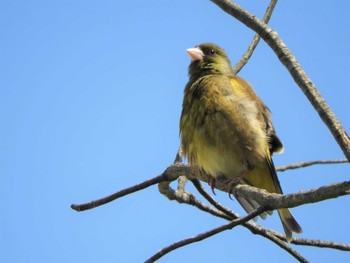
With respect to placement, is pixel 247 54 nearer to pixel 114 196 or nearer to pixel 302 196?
pixel 114 196

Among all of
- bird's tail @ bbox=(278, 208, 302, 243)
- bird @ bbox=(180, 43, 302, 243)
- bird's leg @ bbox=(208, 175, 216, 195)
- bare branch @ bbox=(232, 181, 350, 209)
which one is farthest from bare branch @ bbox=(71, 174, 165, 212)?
bird's tail @ bbox=(278, 208, 302, 243)

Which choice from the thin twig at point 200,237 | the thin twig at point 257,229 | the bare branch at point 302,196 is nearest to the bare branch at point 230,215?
the thin twig at point 257,229

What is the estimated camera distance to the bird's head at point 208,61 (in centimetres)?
508

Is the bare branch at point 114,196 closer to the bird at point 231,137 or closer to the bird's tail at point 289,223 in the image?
the bird at point 231,137

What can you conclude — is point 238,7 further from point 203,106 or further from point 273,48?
point 203,106

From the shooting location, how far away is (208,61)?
520 cm

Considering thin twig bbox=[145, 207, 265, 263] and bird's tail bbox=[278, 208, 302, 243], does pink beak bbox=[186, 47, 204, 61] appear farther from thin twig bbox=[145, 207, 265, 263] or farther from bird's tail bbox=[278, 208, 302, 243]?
thin twig bbox=[145, 207, 265, 263]

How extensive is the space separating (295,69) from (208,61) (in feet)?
9.83

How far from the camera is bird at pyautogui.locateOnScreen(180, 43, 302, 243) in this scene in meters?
4.19

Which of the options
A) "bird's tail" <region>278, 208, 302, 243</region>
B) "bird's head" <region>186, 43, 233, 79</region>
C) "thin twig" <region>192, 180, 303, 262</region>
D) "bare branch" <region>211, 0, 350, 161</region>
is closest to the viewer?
"bare branch" <region>211, 0, 350, 161</region>

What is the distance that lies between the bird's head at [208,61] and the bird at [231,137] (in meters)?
0.48

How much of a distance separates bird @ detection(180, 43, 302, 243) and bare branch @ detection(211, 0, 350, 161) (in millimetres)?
1711

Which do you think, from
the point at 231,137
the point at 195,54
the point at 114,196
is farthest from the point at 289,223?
the point at 195,54

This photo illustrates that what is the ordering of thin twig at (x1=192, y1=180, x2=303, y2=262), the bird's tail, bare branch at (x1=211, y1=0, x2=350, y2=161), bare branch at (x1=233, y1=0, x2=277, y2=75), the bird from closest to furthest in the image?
1. bare branch at (x1=211, y1=0, x2=350, y2=161)
2. thin twig at (x1=192, y1=180, x2=303, y2=262)
3. the bird's tail
4. the bird
5. bare branch at (x1=233, y1=0, x2=277, y2=75)
